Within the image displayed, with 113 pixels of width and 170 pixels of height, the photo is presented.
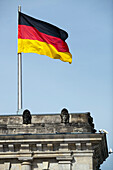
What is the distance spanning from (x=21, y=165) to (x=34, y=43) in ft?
43.2

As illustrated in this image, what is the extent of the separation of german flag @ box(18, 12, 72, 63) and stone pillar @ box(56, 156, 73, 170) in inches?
448

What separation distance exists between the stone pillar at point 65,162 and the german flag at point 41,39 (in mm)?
11390

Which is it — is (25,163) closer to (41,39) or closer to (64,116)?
(64,116)

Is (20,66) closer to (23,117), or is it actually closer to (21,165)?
(23,117)

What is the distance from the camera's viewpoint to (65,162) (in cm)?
3762

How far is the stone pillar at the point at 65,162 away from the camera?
123 feet

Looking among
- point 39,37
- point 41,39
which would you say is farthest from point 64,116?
point 39,37

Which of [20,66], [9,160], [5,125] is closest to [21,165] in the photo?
[9,160]

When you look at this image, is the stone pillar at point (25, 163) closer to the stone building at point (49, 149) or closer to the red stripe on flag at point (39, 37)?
the stone building at point (49, 149)

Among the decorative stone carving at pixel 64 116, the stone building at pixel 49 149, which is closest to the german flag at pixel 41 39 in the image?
the decorative stone carving at pixel 64 116

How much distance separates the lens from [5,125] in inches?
1569

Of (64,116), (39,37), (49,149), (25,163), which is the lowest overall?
(25,163)

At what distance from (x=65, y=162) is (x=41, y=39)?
546 inches

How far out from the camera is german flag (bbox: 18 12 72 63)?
44250 millimetres
